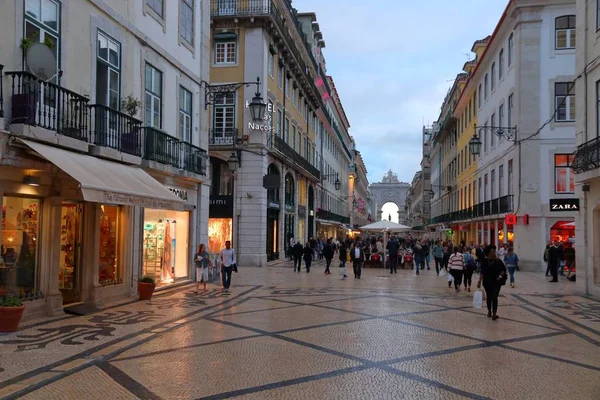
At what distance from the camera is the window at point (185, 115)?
18.2m

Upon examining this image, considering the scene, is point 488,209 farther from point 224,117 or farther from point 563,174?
point 224,117

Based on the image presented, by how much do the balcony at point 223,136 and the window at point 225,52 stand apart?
355 centimetres

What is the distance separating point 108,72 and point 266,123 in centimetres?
1644

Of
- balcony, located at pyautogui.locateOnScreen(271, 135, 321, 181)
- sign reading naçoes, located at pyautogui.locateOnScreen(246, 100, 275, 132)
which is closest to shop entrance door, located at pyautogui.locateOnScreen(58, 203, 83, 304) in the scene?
sign reading naçoes, located at pyautogui.locateOnScreen(246, 100, 275, 132)

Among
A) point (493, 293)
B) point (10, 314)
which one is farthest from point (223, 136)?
point (10, 314)

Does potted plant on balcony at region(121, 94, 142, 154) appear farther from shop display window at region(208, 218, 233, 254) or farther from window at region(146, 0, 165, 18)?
shop display window at region(208, 218, 233, 254)

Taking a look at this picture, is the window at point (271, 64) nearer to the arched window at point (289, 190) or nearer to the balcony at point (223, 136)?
the balcony at point (223, 136)

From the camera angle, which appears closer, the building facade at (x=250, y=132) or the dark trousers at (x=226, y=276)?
the dark trousers at (x=226, y=276)

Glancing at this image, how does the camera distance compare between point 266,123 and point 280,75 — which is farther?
point 280,75

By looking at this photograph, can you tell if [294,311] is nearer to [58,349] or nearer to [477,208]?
[58,349]

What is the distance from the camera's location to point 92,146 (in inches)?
477

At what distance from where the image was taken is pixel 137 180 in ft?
42.5

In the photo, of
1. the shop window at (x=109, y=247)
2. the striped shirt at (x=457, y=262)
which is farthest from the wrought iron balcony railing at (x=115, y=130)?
the striped shirt at (x=457, y=262)

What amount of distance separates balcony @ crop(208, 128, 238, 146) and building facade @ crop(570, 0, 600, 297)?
16285 mm
